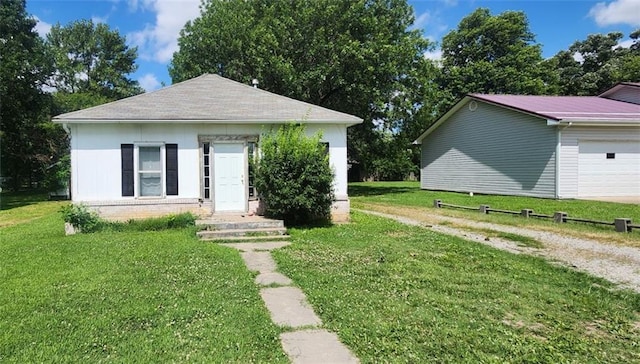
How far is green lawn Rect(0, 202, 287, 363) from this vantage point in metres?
3.40

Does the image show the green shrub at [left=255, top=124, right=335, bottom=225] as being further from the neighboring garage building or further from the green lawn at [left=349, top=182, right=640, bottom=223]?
the neighboring garage building

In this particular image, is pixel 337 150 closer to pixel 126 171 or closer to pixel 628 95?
pixel 126 171

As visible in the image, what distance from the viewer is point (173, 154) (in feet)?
35.7

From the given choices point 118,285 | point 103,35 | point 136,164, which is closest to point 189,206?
point 136,164

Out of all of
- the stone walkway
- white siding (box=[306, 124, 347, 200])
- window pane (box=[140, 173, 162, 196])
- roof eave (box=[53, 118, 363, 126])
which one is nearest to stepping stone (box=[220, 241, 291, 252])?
the stone walkway

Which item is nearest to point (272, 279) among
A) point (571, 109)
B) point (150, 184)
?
point (150, 184)

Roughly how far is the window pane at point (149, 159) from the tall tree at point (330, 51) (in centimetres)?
1066

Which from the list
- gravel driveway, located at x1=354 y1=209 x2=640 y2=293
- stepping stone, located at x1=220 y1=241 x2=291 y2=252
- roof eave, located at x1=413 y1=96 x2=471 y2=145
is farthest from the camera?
roof eave, located at x1=413 y1=96 x2=471 y2=145

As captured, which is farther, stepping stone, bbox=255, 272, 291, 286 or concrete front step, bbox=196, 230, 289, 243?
concrete front step, bbox=196, 230, 289, 243

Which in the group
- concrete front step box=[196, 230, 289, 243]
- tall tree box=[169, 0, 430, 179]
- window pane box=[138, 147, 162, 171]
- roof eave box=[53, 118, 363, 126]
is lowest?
concrete front step box=[196, 230, 289, 243]

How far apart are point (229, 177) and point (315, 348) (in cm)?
823

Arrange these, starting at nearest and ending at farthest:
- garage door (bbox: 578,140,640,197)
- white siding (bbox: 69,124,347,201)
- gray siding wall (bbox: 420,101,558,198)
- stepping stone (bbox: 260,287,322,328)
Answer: stepping stone (bbox: 260,287,322,328) < white siding (bbox: 69,124,347,201) < garage door (bbox: 578,140,640,197) < gray siding wall (bbox: 420,101,558,198)

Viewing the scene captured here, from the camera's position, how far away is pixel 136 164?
35.1 feet

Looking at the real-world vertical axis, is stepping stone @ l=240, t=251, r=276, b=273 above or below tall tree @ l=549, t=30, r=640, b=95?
below
